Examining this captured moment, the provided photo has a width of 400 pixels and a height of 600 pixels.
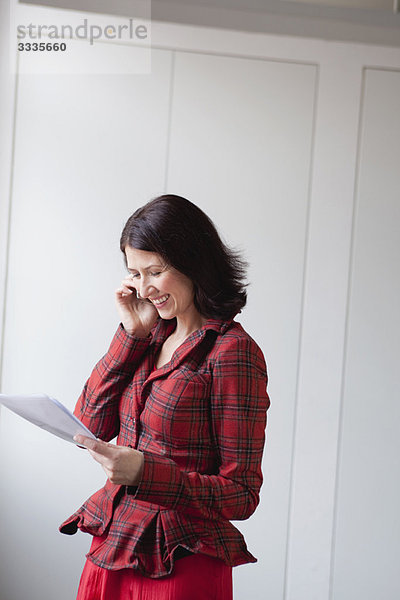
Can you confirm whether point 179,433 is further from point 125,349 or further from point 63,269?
point 63,269

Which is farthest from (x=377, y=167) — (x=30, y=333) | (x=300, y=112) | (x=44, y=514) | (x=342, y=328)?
(x=44, y=514)

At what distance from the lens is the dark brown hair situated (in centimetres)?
146

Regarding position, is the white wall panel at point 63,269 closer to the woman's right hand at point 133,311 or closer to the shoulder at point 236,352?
the woman's right hand at point 133,311

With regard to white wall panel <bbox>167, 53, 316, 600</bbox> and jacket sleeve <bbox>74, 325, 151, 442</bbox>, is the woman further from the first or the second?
white wall panel <bbox>167, 53, 316, 600</bbox>

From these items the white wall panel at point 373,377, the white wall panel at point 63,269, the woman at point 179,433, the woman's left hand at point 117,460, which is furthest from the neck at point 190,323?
the white wall panel at point 373,377

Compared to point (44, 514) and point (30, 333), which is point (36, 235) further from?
point (44, 514)

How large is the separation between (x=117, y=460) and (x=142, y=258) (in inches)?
17.9

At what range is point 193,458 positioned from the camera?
143cm

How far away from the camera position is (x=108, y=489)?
60.1 inches

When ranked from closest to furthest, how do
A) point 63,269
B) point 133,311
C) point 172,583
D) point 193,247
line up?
1. point 172,583
2. point 193,247
3. point 133,311
4. point 63,269

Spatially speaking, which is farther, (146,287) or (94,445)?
(146,287)

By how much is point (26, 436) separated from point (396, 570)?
1649 mm

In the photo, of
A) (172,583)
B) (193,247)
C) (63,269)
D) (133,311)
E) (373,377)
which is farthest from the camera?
(373,377)

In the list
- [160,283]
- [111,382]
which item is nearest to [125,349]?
[111,382]
